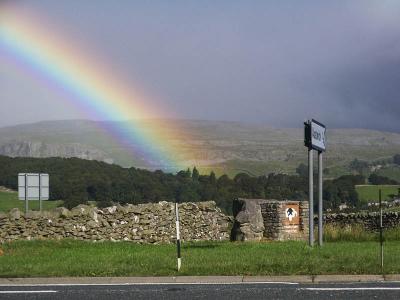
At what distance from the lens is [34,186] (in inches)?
955

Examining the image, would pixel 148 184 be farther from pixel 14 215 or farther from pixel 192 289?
pixel 192 289

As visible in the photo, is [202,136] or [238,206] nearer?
[238,206]

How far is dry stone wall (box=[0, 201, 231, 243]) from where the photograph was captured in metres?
21.0

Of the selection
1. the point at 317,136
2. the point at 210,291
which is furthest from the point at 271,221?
the point at 210,291

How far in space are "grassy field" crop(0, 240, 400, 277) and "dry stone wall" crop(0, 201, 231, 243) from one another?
4.71 metres

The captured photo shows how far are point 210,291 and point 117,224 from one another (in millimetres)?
11891

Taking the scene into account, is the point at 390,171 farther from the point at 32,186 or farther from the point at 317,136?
the point at 317,136

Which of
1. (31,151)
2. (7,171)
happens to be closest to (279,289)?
(7,171)

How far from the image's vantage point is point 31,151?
449 ft

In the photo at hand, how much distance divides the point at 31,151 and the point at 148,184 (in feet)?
308

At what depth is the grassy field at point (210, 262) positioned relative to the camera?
12305mm

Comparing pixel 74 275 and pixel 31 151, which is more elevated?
pixel 31 151

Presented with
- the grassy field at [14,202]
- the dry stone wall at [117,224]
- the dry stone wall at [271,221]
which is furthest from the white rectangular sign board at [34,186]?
the grassy field at [14,202]

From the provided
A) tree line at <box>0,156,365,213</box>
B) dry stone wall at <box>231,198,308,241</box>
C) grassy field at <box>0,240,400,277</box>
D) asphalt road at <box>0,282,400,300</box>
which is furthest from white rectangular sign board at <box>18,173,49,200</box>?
asphalt road at <box>0,282,400,300</box>
